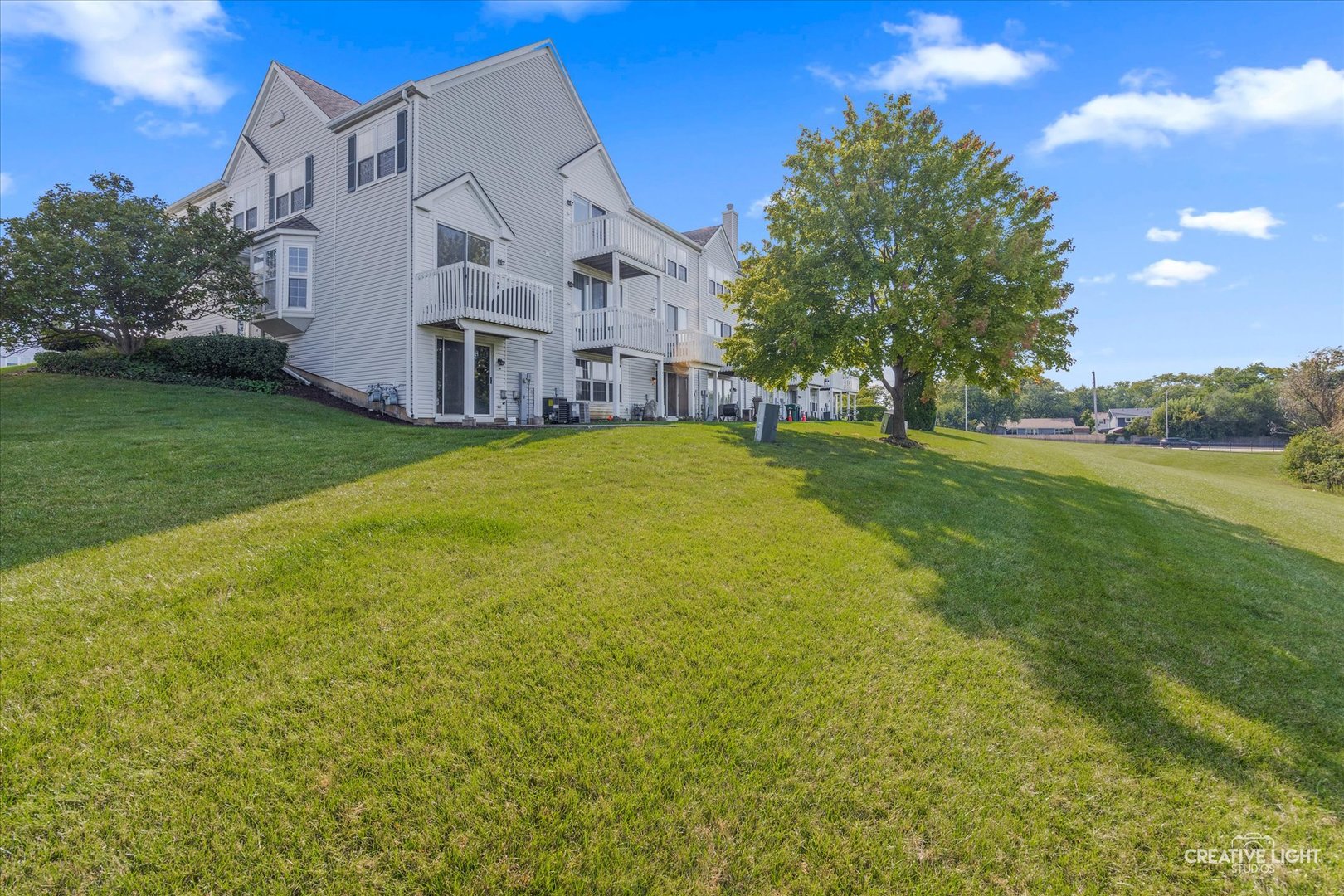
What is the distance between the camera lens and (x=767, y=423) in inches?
483

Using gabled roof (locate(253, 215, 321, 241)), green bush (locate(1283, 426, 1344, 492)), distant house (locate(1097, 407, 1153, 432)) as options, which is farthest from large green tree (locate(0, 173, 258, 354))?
distant house (locate(1097, 407, 1153, 432))

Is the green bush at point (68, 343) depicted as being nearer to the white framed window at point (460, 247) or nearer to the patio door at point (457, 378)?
the patio door at point (457, 378)

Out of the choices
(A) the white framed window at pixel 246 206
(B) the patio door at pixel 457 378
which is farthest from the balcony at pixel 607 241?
(A) the white framed window at pixel 246 206

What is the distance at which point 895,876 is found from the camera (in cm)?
224

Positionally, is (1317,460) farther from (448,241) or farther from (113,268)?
(113,268)

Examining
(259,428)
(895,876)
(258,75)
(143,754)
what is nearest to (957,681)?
(895,876)

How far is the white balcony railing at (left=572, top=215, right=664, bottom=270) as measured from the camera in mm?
18094

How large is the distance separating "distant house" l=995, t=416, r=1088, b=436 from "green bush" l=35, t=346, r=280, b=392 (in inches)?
4010

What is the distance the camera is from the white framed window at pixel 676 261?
24406 mm

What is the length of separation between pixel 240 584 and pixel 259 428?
767cm

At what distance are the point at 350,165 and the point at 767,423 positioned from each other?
14.3 meters

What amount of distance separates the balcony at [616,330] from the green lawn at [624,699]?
12.0 meters

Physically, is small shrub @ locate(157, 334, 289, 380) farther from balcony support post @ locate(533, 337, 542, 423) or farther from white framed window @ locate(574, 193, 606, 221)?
white framed window @ locate(574, 193, 606, 221)

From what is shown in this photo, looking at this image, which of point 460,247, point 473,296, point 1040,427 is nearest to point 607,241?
point 460,247
